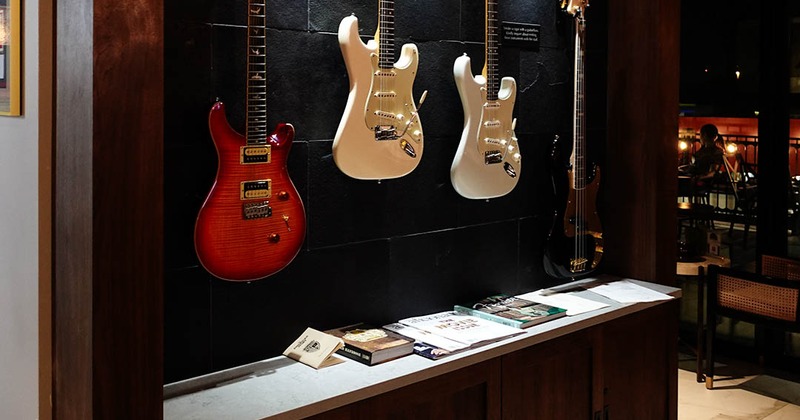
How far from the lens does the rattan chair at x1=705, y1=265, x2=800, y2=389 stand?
4.12 meters

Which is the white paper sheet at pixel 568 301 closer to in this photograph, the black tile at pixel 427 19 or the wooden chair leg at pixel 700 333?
the black tile at pixel 427 19

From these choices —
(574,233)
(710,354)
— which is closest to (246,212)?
(574,233)

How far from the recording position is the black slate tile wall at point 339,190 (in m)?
2.22

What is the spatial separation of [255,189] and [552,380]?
4.22 feet

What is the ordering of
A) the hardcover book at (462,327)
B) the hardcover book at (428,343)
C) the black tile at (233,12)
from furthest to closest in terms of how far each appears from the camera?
the hardcover book at (462,327) → the hardcover book at (428,343) → the black tile at (233,12)

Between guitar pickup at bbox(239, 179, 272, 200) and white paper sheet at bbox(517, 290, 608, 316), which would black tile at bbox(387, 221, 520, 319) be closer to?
white paper sheet at bbox(517, 290, 608, 316)

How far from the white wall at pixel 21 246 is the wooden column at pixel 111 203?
378mm

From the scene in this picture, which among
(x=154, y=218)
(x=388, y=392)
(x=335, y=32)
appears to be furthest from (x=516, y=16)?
(x=154, y=218)

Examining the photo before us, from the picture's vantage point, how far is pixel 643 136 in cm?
345

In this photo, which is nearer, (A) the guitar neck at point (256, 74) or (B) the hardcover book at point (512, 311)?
(A) the guitar neck at point (256, 74)

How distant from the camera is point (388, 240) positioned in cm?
274

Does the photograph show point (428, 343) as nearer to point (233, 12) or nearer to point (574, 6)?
point (233, 12)

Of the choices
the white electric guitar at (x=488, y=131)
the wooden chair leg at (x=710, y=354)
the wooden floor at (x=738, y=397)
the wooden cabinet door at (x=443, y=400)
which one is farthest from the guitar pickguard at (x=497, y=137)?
the wooden chair leg at (x=710, y=354)

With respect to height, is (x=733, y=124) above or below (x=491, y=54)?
below
